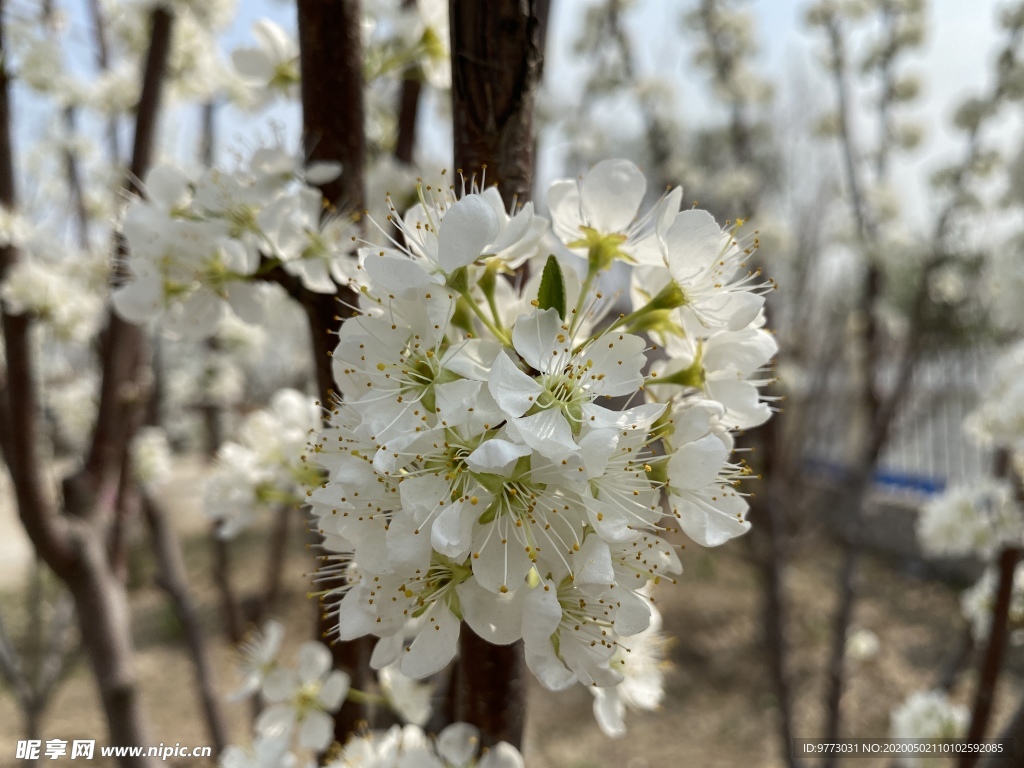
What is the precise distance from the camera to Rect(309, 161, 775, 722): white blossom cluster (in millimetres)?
659

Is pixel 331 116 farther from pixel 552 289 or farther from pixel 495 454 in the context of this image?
pixel 495 454

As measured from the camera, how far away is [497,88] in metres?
0.84

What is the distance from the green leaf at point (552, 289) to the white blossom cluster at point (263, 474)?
690 millimetres

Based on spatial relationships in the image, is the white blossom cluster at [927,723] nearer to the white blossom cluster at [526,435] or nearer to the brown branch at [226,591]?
the white blossom cluster at [526,435]

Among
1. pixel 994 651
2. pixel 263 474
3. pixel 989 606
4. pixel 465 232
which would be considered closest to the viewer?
pixel 465 232

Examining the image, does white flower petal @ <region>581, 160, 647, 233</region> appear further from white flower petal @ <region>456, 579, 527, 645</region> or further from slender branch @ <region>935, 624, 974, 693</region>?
slender branch @ <region>935, 624, 974, 693</region>

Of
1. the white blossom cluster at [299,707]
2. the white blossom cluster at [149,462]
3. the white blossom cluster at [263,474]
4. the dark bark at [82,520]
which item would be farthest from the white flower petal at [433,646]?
the white blossom cluster at [149,462]

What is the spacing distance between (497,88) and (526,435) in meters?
0.47

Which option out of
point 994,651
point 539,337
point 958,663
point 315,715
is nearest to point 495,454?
point 539,337

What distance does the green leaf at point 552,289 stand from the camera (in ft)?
2.40

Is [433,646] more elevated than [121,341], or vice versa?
[121,341]

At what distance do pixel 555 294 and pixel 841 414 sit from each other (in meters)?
8.00

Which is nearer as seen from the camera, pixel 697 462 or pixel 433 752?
pixel 697 462

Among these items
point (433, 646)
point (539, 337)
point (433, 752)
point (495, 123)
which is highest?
point (495, 123)
